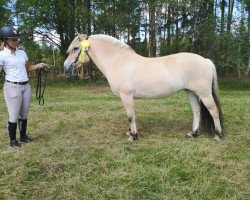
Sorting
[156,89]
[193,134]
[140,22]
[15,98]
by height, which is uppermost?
[140,22]

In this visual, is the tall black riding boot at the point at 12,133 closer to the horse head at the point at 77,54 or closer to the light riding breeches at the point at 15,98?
the light riding breeches at the point at 15,98

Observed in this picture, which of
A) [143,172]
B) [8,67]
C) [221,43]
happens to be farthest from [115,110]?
[221,43]

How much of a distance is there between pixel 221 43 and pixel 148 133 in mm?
9613

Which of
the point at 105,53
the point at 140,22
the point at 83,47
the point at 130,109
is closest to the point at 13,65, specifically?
the point at 83,47

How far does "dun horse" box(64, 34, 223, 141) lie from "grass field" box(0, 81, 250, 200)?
0.62 metres

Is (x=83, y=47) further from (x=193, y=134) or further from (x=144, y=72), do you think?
(x=193, y=134)

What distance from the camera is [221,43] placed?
14039 mm

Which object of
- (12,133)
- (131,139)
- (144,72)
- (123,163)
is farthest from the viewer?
(131,139)

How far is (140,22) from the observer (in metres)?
17.2

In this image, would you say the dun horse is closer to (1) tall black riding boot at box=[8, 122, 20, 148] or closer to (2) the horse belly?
(2) the horse belly

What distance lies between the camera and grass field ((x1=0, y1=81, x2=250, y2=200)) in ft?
11.4

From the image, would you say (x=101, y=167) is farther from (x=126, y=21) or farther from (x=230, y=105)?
(x=126, y=21)

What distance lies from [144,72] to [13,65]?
2.03 metres

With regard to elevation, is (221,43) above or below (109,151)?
above
